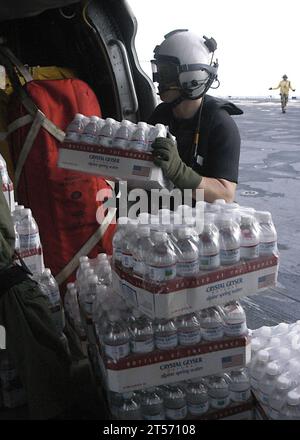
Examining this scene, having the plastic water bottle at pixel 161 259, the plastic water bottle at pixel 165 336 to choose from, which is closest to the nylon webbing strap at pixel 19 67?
the plastic water bottle at pixel 161 259

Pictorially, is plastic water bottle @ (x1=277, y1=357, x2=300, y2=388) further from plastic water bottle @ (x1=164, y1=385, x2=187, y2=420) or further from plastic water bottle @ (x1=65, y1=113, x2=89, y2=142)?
plastic water bottle @ (x1=65, y1=113, x2=89, y2=142)

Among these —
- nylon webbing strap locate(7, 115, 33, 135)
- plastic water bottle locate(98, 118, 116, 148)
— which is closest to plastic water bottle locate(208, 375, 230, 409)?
plastic water bottle locate(98, 118, 116, 148)

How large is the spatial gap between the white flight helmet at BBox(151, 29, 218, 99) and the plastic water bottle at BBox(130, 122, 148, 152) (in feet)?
2.15

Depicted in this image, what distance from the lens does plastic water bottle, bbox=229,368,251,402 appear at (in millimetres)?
2854

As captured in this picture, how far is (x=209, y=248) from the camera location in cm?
256

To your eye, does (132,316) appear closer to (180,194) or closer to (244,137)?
(180,194)

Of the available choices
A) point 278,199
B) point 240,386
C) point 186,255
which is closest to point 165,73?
point 186,255

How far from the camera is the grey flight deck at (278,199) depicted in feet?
15.6

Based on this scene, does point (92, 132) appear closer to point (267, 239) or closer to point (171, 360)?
point (267, 239)

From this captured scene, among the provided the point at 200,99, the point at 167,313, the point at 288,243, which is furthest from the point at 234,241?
the point at 288,243

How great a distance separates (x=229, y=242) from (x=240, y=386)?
33.2 inches

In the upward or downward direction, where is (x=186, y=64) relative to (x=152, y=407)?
upward

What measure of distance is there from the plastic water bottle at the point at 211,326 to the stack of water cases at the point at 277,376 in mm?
327
